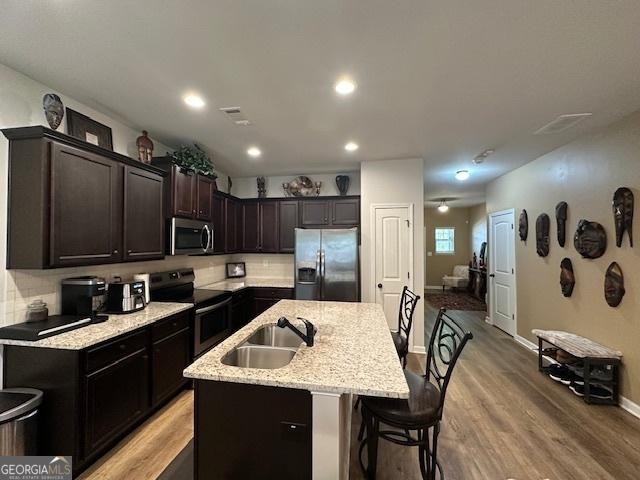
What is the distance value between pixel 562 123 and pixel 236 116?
129 inches

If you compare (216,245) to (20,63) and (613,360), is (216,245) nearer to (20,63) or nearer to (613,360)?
(20,63)

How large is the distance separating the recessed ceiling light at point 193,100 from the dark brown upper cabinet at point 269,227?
2361 millimetres

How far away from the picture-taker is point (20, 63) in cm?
193

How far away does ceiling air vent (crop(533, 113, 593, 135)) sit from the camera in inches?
105

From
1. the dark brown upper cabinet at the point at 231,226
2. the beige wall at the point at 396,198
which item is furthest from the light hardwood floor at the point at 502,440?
the dark brown upper cabinet at the point at 231,226

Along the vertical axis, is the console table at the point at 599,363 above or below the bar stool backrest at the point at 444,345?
below

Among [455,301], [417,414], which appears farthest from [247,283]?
[455,301]

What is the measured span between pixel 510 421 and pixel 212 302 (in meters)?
3.18

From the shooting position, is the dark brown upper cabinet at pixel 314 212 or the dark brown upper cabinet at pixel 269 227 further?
the dark brown upper cabinet at pixel 269 227

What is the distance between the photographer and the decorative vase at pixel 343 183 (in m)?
4.62

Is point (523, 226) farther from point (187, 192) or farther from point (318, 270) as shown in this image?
point (187, 192)

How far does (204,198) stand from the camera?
367 cm

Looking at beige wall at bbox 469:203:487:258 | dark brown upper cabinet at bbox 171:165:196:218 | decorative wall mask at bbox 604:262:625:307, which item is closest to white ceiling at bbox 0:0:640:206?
dark brown upper cabinet at bbox 171:165:196:218

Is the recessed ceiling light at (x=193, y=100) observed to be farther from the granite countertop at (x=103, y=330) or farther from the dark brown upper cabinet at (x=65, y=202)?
the granite countertop at (x=103, y=330)
